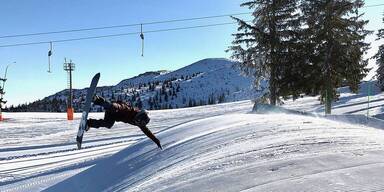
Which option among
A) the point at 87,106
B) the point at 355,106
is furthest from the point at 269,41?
the point at 87,106

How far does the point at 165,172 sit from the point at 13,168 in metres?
9.73

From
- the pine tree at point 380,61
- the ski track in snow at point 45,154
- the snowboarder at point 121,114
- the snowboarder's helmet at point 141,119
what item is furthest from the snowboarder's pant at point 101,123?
the pine tree at point 380,61

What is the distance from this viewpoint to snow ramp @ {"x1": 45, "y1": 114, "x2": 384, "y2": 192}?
5402 millimetres

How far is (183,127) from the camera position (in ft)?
A: 41.5

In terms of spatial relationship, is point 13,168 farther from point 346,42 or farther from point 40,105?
point 40,105

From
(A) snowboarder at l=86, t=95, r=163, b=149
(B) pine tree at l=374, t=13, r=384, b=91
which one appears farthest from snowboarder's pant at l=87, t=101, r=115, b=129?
(B) pine tree at l=374, t=13, r=384, b=91

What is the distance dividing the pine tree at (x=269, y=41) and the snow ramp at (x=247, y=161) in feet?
61.3

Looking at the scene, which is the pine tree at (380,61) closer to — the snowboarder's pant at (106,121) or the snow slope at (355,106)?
the snow slope at (355,106)

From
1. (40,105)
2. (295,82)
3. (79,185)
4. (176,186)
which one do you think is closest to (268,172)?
(176,186)

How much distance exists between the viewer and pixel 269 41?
1181 inches

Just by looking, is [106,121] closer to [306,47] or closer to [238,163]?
[238,163]

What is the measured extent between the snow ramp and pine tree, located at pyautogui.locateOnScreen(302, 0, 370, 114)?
59.0ft

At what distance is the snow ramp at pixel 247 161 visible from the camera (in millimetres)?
5402

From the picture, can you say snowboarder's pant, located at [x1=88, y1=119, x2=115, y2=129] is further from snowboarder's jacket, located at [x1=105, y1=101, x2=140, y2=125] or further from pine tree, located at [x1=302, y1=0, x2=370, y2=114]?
pine tree, located at [x1=302, y1=0, x2=370, y2=114]
